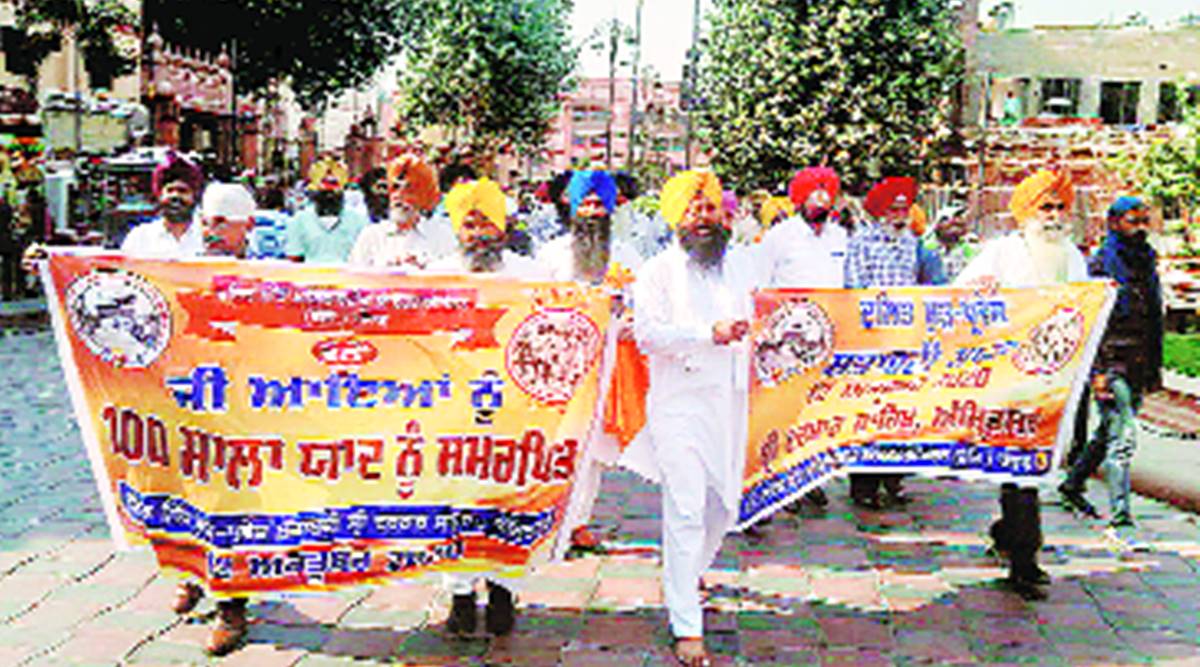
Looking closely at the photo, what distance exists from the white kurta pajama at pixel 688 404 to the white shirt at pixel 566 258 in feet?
2.63

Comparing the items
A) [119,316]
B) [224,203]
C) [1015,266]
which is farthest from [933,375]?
[119,316]

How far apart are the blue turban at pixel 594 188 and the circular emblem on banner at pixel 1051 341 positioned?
6.92 ft

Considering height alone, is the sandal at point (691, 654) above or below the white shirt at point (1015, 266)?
below

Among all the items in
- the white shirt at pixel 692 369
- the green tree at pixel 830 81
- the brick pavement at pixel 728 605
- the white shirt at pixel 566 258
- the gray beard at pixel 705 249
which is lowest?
the brick pavement at pixel 728 605

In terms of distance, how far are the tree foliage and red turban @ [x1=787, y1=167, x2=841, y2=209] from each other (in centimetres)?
2899

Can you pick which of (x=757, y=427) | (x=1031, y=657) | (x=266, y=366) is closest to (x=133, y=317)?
(x=266, y=366)

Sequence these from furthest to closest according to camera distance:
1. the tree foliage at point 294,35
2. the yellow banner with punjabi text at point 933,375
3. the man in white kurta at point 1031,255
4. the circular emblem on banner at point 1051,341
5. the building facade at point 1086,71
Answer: the building facade at point 1086,71
the tree foliage at point 294,35
the man in white kurta at point 1031,255
the circular emblem on banner at point 1051,341
the yellow banner with punjabi text at point 933,375

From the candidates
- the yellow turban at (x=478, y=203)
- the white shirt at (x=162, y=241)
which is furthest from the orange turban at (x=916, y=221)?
the white shirt at (x=162, y=241)

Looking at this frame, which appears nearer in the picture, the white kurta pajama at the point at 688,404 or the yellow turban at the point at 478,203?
the white kurta pajama at the point at 688,404

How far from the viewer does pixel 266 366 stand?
488 cm

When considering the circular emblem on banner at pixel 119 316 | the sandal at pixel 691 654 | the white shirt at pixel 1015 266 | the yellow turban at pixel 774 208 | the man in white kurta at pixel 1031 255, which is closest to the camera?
the circular emblem on banner at pixel 119 316

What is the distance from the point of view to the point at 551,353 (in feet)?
17.0

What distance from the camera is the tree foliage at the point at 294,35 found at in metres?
35.2

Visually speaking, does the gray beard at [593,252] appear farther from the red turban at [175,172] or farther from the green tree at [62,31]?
the green tree at [62,31]
